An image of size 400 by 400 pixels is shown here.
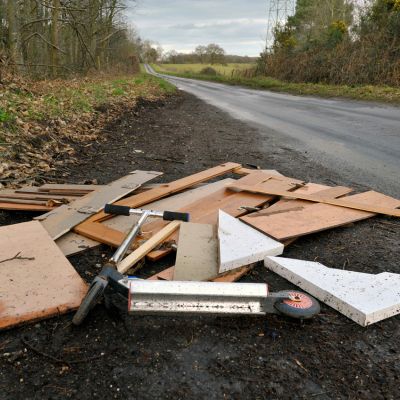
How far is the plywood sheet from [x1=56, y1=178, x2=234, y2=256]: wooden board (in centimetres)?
56

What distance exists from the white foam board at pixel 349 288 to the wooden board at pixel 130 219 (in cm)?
136

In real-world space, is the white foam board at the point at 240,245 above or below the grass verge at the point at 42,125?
below

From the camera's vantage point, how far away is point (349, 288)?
98.1 inches

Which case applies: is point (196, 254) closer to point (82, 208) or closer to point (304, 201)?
point (82, 208)

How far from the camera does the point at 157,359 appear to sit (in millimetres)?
1995

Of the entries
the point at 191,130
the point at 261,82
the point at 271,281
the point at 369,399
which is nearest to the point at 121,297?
the point at 271,281

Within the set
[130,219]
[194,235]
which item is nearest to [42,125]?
[130,219]

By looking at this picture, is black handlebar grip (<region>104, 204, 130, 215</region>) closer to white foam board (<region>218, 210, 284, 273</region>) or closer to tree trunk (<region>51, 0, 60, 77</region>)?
white foam board (<region>218, 210, 284, 273</region>)

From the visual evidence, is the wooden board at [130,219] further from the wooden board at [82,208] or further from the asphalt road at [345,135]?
the asphalt road at [345,135]

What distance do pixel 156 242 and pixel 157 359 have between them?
3.83 ft

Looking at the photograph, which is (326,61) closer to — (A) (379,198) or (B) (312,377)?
(A) (379,198)

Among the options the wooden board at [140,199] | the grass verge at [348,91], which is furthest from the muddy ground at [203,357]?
the grass verge at [348,91]

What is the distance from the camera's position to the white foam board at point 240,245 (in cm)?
272

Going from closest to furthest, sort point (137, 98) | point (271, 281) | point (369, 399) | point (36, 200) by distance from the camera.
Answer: point (369, 399)
point (271, 281)
point (36, 200)
point (137, 98)
